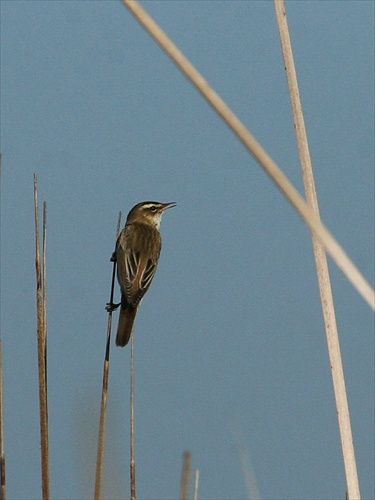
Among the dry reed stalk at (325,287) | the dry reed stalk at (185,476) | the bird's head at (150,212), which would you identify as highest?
the bird's head at (150,212)

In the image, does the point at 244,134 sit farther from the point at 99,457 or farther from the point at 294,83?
the point at 99,457

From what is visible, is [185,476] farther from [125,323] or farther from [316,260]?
[125,323]

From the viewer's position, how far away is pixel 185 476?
259cm

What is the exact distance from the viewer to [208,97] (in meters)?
1.84

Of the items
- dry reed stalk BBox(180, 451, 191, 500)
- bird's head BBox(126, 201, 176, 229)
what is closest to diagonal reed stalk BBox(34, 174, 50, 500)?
dry reed stalk BBox(180, 451, 191, 500)

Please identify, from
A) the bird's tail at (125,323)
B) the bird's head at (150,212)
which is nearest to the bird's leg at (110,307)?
the bird's tail at (125,323)

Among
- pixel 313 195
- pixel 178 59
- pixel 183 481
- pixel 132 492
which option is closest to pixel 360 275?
A: pixel 178 59

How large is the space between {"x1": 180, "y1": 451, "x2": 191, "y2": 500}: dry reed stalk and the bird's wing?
273cm

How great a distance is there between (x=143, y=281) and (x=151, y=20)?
3858mm

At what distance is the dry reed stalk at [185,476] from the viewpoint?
2.43m

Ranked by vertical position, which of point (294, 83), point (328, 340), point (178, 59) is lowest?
point (328, 340)

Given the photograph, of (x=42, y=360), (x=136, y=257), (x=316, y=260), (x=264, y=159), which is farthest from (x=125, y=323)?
(x=264, y=159)

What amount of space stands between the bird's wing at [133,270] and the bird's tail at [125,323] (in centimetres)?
4

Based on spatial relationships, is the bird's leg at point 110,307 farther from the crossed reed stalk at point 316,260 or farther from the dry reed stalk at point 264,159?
the dry reed stalk at point 264,159
